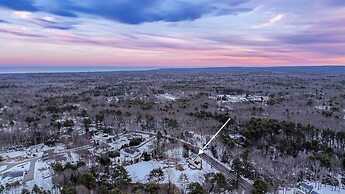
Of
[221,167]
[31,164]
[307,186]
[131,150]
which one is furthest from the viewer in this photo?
[131,150]

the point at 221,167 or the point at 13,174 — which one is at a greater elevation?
the point at 221,167

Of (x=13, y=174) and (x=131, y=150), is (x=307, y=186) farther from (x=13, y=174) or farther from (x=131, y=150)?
(x=13, y=174)

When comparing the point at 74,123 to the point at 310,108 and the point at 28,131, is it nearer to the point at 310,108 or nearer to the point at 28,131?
the point at 28,131

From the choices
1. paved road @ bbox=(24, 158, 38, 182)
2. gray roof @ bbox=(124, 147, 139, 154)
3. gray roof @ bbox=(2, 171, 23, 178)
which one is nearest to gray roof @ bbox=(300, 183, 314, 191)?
gray roof @ bbox=(124, 147, 139, 154)

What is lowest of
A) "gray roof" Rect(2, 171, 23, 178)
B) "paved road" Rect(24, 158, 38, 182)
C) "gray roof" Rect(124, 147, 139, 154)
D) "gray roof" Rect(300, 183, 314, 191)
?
"paved road" Rect(24, 158, 38, 182)

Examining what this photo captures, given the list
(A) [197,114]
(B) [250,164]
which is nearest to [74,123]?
(A) [197,114]

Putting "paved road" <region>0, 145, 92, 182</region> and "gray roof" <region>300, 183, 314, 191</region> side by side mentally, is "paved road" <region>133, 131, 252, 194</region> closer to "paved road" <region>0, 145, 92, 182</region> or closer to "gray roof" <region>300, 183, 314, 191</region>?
"gray roof" <region>300, 183, 314, 191</region>

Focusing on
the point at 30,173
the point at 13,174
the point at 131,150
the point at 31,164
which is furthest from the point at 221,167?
the point at 13,174

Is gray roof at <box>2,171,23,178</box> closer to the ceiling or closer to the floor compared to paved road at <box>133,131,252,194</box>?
closer to the floor

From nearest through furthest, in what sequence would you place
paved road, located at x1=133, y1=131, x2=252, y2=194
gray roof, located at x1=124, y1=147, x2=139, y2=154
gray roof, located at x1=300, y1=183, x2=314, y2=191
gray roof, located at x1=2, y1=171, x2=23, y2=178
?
1. gray roof, located at x1=300, y1=183, x2=314, y2=191
2. paved road, located at x1=133, y1=131, x2=252, y2=194
3. gray roof, located at x1=2, y1=171, x2=23, y2=178
4. gray roof, located at x1=124, y1=147, x2=139, y2=154

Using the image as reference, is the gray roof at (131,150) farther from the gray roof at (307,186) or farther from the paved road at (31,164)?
the gray roof at (307,186)

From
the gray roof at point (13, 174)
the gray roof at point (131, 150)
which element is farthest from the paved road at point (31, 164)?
the gray roof at point (131, 150)
